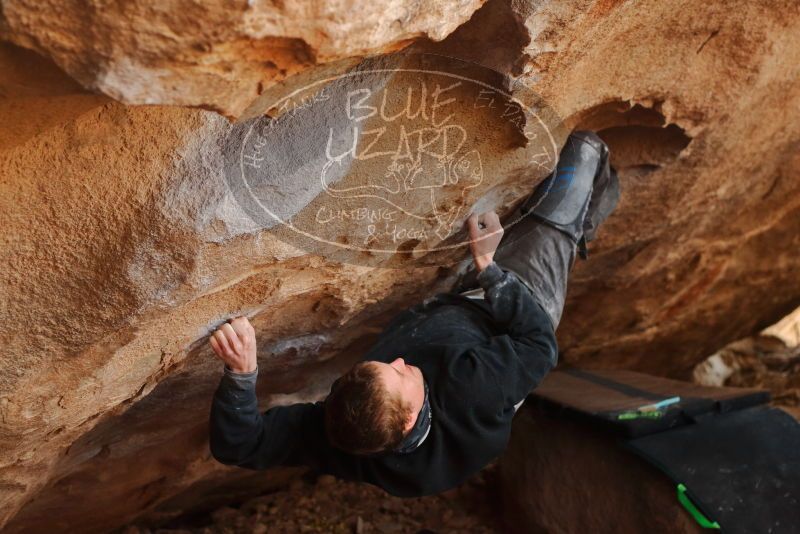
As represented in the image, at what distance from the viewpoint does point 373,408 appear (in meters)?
1.58

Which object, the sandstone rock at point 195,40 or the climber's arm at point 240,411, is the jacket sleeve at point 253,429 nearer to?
the climber's arm at point 240,411

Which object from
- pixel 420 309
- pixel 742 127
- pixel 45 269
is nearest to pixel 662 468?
pixel 420 309

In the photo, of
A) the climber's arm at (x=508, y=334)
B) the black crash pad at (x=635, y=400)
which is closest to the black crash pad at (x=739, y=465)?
the black crash pad at (x=635, y=400)

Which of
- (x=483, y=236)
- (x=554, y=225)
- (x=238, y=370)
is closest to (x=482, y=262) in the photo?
(x=483, y=236)

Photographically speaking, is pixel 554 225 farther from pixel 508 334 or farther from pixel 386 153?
pixel 386 153

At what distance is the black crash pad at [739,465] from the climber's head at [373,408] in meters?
1.03

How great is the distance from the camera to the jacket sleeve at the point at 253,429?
175 cm

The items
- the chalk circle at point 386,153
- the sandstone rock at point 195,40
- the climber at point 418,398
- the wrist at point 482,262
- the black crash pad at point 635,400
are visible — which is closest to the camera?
the sandstone rock at point 195,40

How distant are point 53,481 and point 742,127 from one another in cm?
229

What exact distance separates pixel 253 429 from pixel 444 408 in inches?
17.3

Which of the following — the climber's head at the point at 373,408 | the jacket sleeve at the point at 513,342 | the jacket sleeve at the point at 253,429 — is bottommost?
the jacket sleeve at the point at 253,429

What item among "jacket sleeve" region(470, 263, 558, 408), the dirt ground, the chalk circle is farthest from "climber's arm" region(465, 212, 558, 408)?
the dirt ground

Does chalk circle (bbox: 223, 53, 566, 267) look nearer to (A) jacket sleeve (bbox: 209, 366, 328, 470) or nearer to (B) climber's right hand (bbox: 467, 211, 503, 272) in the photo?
(B) climber's right hand (bbox: 467, 211, 503, 272)

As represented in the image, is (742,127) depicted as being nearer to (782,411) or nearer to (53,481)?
(782,411)
